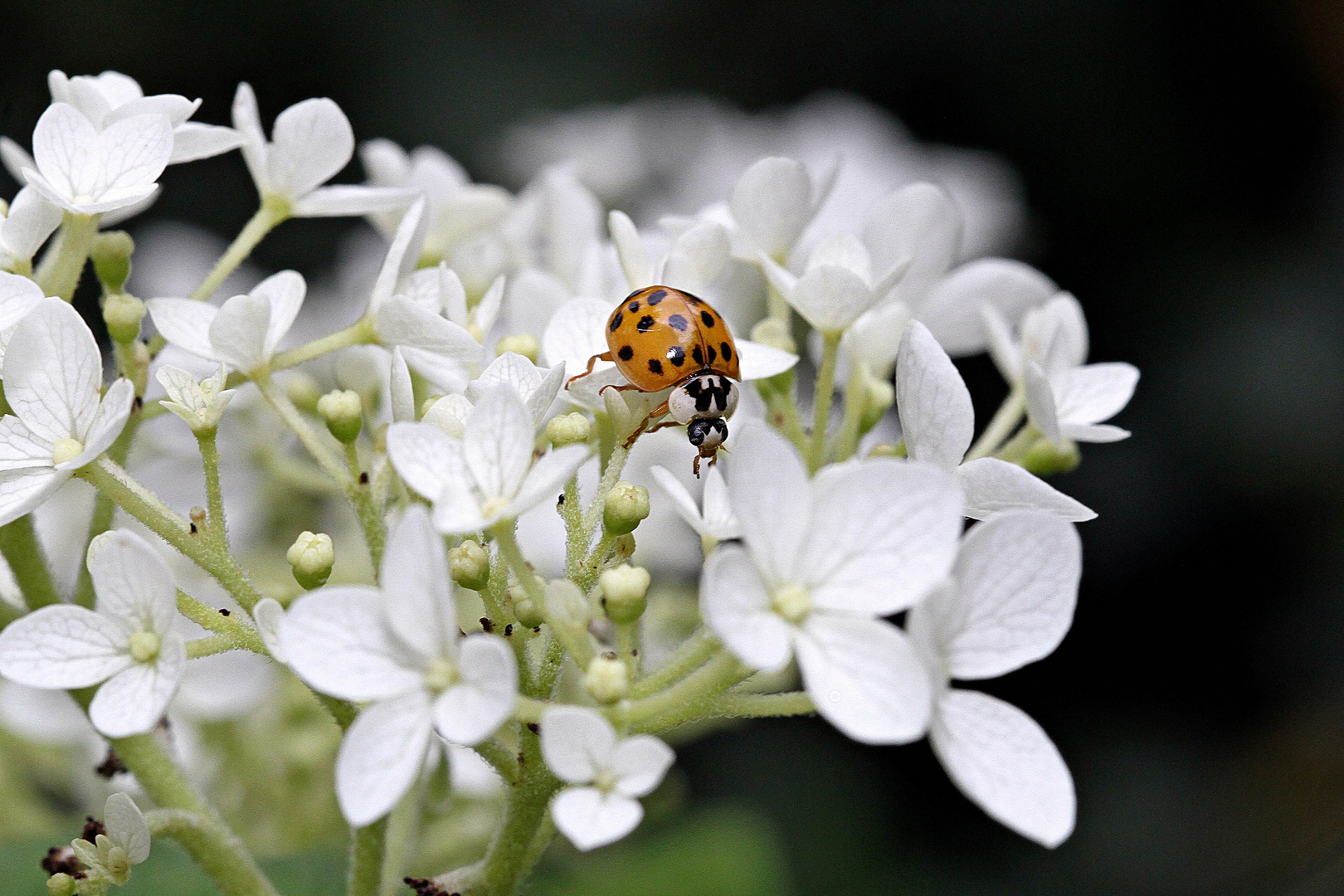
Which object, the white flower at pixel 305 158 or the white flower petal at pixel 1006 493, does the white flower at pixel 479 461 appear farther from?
the white flower at pixel 305 158

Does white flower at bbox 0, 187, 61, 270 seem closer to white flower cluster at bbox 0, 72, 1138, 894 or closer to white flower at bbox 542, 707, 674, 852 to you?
white flower cluster at bbox 0, 72, 1138, 894

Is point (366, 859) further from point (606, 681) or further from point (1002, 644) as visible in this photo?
point (1002, 644)

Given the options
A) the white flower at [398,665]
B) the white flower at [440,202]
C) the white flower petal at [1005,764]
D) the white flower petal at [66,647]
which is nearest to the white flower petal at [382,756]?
the white flower at [398,665]

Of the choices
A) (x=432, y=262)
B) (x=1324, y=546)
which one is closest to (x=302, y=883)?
(x=432, y=262)

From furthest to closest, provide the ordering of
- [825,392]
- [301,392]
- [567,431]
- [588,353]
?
1. [301,392]
2. [825,392]
3. [588,353]
4. [567,431]

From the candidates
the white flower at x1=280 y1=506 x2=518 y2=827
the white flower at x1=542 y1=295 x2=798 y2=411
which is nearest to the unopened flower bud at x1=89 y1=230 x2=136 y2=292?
the white flower at x1=542 y1=295 x2=798 y2=411

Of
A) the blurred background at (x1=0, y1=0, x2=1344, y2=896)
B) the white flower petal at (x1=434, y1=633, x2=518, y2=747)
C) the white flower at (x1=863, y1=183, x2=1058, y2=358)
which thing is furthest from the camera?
the blurred background at (x1=0, y1=0, x2=1344, y2=896)

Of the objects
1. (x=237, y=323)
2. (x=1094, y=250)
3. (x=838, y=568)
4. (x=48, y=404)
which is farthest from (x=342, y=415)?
(x=1094, y=250)
